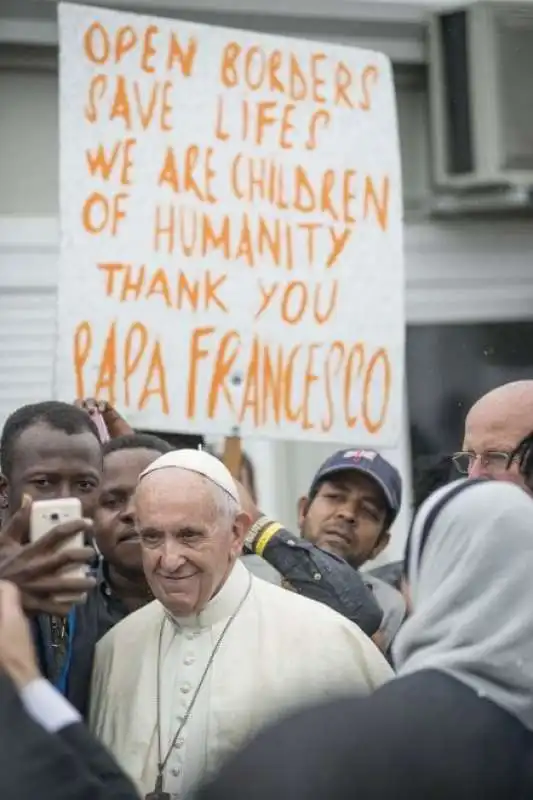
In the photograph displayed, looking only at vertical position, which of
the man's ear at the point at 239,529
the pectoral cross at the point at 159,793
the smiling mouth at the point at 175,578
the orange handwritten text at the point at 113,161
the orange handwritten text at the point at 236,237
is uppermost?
the orange handwritten text at the point at 113,161

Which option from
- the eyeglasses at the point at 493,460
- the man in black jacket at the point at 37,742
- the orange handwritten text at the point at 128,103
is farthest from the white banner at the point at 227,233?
the man in black jacket at the point at 37,742

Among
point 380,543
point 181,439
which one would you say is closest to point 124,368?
point 181,439

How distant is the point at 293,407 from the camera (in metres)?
4.06

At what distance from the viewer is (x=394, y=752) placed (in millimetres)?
1443

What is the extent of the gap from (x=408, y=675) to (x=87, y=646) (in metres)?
1.15

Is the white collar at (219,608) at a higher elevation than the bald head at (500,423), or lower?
lower

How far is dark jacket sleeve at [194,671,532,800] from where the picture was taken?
134cm

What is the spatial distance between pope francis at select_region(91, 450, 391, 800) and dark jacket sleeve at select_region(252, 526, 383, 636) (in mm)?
242

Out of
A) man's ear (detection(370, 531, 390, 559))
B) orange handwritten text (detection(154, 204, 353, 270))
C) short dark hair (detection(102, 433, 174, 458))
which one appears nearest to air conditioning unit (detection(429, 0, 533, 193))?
orange handwritten text (detection(154, 204, 353, 270))

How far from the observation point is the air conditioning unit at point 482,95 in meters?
4.91

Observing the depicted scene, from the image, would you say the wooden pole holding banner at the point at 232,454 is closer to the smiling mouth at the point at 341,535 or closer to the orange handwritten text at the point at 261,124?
the smiling mouth at the point at 341,535

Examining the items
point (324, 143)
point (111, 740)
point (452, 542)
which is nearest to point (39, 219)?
point (324, 143)

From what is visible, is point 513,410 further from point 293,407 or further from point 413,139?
point 413,139

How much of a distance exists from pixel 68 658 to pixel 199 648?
0.24 metres
